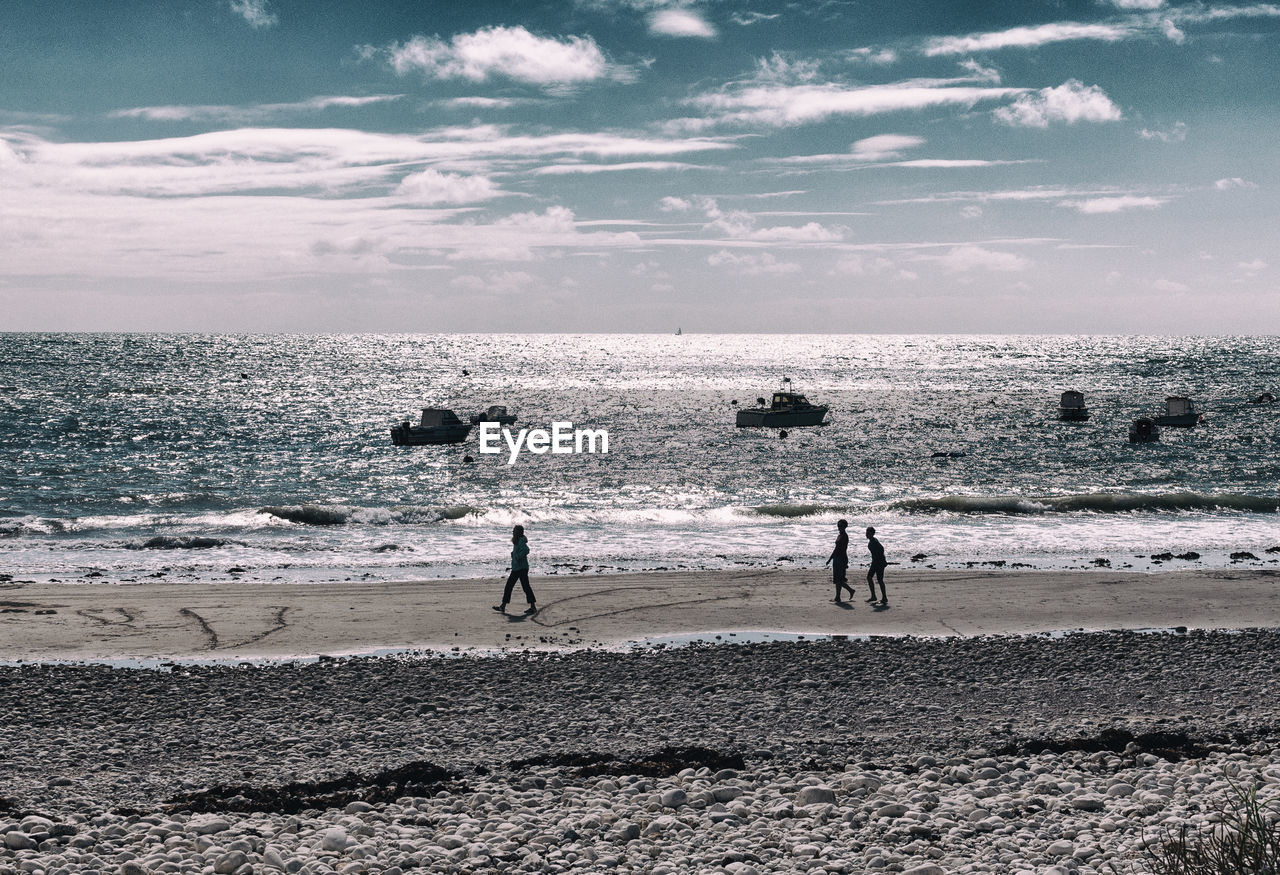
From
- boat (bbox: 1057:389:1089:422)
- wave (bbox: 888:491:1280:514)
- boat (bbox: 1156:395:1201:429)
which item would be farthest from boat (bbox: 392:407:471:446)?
boat (bbox: 1156:395:1201:429)

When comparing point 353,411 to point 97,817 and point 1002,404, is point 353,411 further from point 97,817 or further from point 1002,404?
point 97,817

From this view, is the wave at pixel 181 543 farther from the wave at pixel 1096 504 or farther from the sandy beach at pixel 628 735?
the wave at pixel 1096 504

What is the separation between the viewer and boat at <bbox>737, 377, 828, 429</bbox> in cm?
8575

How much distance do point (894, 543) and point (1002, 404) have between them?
293 ft

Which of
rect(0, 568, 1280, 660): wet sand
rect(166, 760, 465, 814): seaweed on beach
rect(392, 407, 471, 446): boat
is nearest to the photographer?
rect(166, 760, 465, 814): seaweed on beach

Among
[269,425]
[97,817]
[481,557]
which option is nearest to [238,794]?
[97,817]

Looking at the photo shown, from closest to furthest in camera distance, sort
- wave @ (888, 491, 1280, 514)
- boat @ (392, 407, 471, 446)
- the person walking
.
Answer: the person walking < wave @ (888, 491, 1280, 514) < boat @ (392, 407, 471, 446)

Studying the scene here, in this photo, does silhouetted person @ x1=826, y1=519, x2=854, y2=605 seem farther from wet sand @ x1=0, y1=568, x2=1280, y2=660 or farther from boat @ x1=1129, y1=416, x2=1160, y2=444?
boat @ x1=1129, y1=416, x2=1160, y2=444

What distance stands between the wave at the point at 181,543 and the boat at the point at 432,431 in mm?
39101

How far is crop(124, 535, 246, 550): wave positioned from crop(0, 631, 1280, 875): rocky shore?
1706 cm

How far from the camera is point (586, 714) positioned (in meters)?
14.9

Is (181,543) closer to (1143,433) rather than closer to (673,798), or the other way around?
(673,798)

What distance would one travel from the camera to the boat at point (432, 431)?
240 ft

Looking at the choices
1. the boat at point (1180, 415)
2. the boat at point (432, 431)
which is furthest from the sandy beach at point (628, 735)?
the boat at point (1180, 415)
